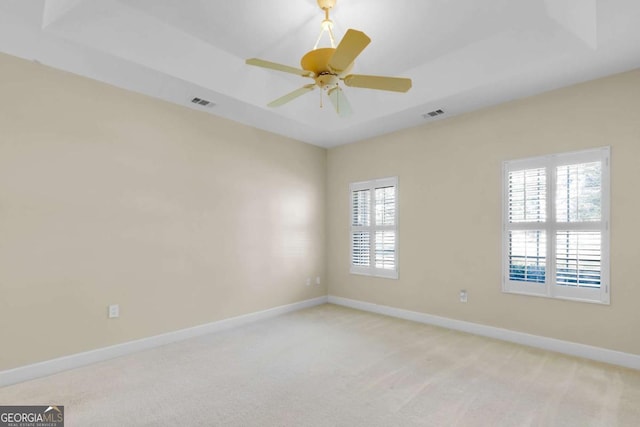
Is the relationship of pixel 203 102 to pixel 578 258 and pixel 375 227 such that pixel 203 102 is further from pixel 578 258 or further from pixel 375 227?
pixel 578 258

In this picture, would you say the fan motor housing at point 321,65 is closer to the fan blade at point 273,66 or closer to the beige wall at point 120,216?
the fan blade at point 273,66

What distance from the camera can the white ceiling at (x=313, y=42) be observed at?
2.57 m

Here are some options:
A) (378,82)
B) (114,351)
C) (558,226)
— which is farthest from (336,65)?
(114,351)

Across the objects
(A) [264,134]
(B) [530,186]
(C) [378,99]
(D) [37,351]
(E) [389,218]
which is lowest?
(D) [37,351]

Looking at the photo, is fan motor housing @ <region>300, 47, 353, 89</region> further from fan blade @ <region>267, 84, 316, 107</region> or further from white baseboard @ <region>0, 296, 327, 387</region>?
white baseboard @ <region>0, 296, 327, 387</region>

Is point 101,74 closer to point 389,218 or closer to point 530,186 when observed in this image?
point 389,218

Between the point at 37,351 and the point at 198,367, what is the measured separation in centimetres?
139

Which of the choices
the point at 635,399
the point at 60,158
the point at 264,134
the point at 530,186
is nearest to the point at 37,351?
the point at 60,158

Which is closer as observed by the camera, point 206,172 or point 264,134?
point 206,172

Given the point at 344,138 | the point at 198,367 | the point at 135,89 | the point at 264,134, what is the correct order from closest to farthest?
the point at 198,367, the point at 135,89, the point at 264,134, the point at 344,138

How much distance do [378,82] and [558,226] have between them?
8.49ft

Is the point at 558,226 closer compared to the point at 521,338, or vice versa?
the point at 558,226

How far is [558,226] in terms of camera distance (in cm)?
338

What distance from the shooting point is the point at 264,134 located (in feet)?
15.7
